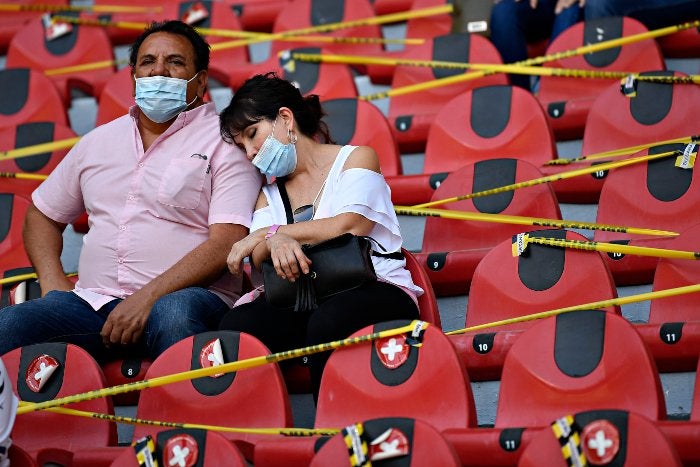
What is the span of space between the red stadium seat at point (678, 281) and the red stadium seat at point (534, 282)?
0.14m

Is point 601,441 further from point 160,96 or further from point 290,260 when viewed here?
point 160,96

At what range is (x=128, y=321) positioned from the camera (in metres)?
3.01

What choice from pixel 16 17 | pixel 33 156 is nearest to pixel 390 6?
pixel 33 156

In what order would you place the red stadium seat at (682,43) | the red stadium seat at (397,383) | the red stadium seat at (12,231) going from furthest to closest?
1. the red stadium seat at (682,43)
2. the red stadium seat at (12,231)
3. the red stadium seat at (397,383)

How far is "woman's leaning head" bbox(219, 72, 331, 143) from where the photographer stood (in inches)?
124

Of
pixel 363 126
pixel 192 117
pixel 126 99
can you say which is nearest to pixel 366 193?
pixel 192 117

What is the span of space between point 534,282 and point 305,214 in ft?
1.85

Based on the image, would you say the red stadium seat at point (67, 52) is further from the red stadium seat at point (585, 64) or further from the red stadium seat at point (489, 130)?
the red stadium seat at point (585, 64)

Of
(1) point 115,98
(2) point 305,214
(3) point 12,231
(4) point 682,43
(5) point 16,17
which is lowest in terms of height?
(3) point 12,231

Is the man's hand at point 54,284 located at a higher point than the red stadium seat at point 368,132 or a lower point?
lower

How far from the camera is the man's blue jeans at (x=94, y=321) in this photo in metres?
2.97

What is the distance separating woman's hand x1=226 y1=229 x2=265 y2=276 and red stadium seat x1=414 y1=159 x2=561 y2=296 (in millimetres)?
501

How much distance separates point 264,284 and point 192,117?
2.17ft

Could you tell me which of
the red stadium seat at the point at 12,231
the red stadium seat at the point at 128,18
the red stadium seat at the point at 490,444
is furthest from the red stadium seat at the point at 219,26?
the red stadium seat at the point at 490,444
